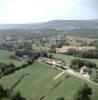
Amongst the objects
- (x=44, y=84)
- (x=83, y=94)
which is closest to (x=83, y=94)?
(x=83, y=94)

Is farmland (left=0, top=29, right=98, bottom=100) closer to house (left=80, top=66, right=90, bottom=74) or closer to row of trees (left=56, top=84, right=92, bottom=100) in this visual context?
row of trees (left=56, top=84, right=92, bottom=100)

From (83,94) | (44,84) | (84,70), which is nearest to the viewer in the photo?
(83,94)

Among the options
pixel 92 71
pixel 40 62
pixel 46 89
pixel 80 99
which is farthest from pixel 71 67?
pixel 80 99

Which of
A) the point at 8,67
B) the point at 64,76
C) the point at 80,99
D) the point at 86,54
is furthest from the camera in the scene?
the point at 86,54

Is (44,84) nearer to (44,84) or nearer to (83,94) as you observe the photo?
(44,84)

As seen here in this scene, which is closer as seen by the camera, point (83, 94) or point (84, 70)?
point (83, 94)

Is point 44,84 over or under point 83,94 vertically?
under

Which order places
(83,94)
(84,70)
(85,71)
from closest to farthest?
(83,94) → (85,71) → (84,70)

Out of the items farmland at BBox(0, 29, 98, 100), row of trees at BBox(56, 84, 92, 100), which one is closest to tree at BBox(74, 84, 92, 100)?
row of trees at BBox(56, 84, 92, 100)

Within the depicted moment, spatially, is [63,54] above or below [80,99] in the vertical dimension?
below

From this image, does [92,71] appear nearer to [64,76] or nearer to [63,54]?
[64,76]
